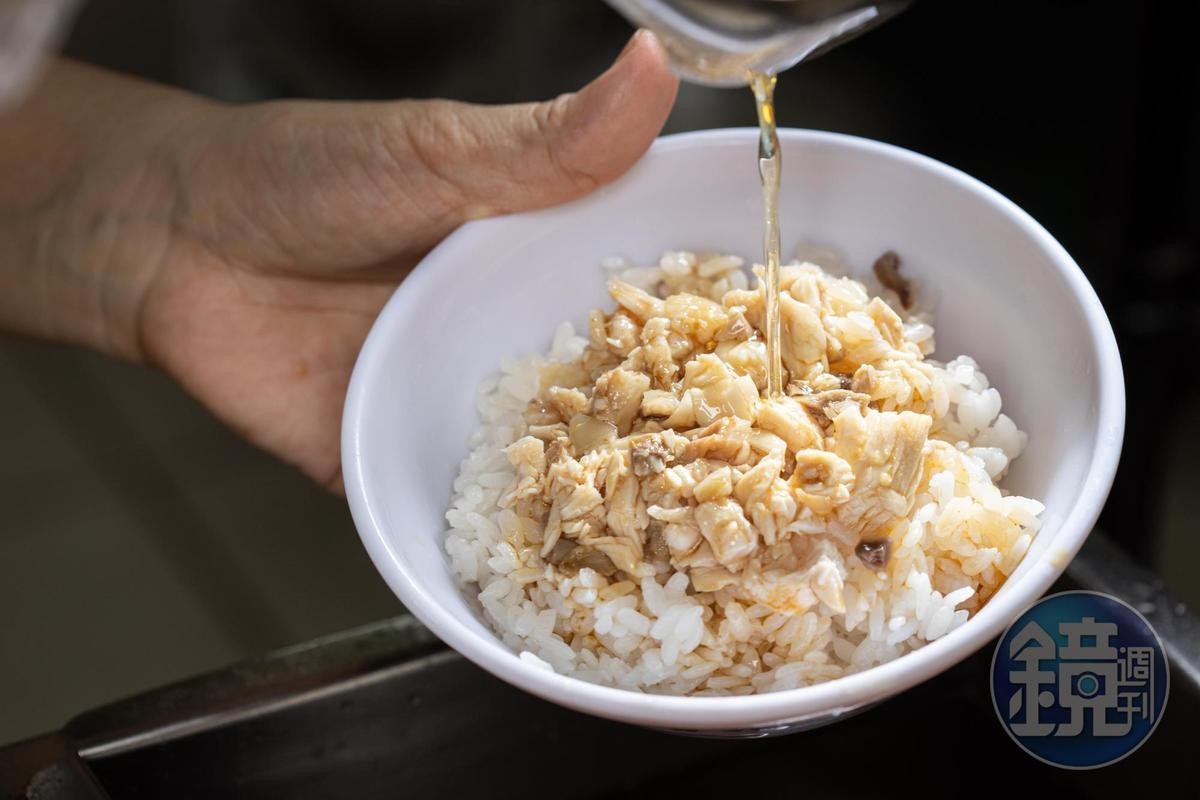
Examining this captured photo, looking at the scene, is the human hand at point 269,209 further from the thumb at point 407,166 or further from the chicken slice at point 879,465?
the chicken slice at point 879,465

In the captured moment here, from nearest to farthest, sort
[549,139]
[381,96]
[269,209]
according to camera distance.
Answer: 1. [549,139]
2. [269,209]
3. [381,96]

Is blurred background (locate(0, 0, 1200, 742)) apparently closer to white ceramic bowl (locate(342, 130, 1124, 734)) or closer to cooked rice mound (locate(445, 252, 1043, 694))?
white ceramic bowl (locate(342, 130, 1124, 734))

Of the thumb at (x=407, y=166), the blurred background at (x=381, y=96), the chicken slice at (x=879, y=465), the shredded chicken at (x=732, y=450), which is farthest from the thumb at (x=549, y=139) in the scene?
the blurred background at (x=381, y=96)

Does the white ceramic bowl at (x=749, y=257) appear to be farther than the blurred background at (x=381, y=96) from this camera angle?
No

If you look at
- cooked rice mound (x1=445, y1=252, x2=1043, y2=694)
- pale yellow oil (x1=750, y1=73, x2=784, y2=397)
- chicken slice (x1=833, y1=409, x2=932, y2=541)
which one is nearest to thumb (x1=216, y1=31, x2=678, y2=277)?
pale yellow oil (x1=750, y1=73, x2=784, y2=397)

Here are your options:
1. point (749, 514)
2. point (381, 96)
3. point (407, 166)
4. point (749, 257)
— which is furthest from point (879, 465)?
point (381, 96)

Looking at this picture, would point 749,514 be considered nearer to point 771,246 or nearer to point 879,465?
point 879,465

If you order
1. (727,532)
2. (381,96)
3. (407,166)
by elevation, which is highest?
(407,166)

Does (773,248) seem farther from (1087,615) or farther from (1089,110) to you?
(1089,110)
